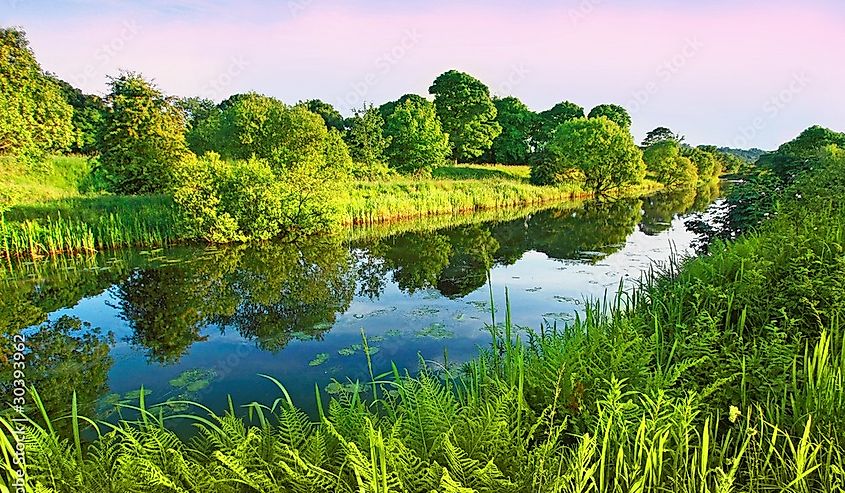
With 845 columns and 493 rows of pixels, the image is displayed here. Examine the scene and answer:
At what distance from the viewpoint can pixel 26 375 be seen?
17.6ft

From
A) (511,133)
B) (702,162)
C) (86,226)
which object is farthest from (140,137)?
(702,162)

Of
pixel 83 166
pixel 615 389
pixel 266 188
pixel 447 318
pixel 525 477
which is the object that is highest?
pixel 83 166

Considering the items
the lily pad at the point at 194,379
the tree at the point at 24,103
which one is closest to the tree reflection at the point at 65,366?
the lily pad at the point at 194,379

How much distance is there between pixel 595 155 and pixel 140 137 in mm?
29137

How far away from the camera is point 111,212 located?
13.6 metres

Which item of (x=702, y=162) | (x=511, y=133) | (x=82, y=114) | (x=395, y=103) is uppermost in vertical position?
(x=395, y=103)

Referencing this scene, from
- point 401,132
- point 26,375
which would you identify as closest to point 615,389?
point 26,375

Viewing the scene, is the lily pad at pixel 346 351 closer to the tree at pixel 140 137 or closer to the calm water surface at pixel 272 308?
the calm water surface at pixel 272 308

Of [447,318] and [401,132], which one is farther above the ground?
[401,132]

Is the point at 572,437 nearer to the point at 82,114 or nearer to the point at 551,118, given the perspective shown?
the point at 82,114

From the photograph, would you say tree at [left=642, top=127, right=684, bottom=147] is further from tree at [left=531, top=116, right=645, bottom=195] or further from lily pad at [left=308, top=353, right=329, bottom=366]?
lily pad at [left=308, top=353, right=329, bottom=366]

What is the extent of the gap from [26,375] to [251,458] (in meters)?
5.03

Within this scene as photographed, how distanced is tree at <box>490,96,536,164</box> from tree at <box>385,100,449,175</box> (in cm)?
1433

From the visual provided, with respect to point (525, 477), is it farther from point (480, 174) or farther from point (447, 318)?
point (480, 174)
